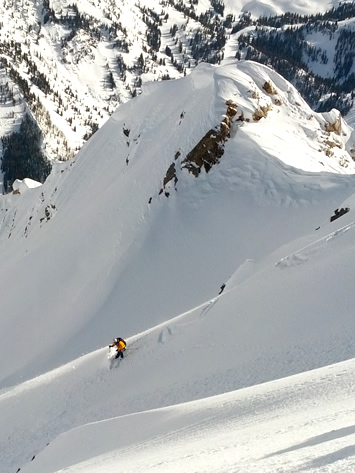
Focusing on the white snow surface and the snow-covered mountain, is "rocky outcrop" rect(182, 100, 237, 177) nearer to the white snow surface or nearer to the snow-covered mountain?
the white snow surface

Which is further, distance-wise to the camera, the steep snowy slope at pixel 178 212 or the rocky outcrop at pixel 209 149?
the rocky outcrop at pixel 209 149

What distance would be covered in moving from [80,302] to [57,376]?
842 cm

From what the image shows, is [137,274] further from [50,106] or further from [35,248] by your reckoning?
[50,106]

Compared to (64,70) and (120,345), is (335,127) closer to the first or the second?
(120,345)

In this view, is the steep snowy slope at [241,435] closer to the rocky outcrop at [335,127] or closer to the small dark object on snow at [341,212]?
the small dark object on snow at [341,212]

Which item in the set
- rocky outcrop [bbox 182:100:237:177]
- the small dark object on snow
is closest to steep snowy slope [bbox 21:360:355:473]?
the small dark object on snow

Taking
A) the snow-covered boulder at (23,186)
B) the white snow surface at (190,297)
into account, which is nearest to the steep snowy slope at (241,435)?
the white snow surface at (190,297)

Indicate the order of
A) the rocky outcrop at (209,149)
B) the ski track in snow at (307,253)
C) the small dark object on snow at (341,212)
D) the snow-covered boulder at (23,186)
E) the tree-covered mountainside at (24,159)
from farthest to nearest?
the tree-covered mountainside at (24,159)
the snow-covered boulder at (23,186)
the rocky outcrop at (209,149)
the small dark object on snow at (341,212)
the ski track in snow at (307,253)

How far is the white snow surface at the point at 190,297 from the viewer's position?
8250 mm

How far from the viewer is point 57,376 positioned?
768 inches

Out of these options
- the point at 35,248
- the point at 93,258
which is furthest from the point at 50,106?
the point at 93,258

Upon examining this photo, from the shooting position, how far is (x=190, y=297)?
23531mm

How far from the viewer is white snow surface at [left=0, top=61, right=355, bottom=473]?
8.25 m

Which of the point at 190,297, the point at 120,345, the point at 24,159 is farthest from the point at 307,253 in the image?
the point at 24,159
